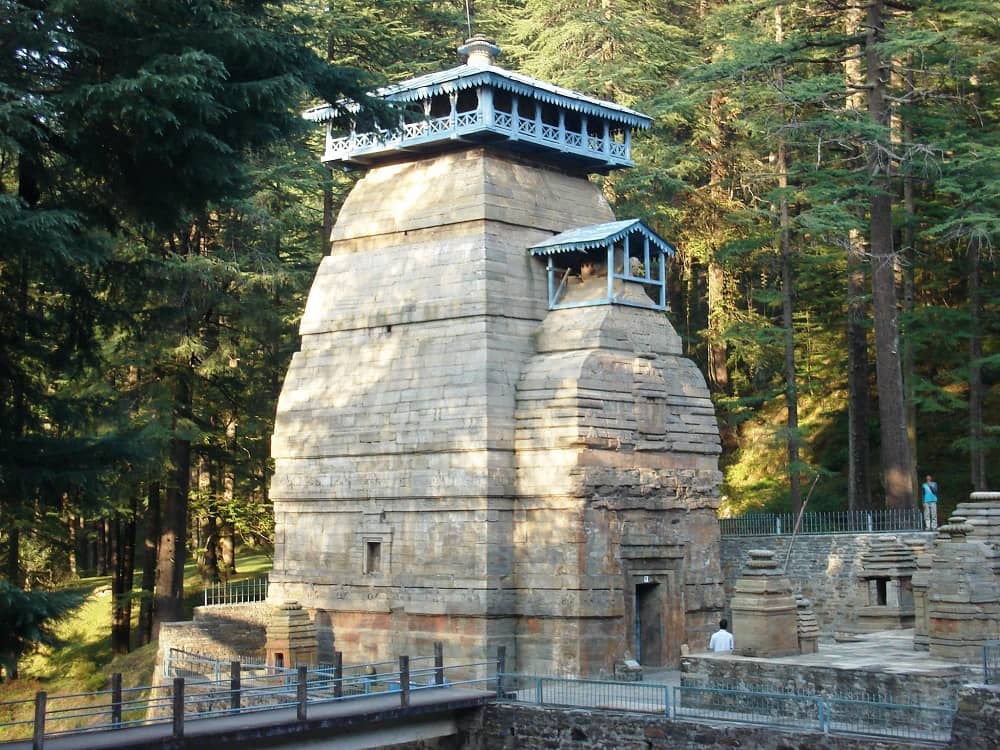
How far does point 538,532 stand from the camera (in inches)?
1054

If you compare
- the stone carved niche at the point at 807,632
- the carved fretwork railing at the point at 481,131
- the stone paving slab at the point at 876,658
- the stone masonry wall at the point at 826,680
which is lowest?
the stone masonry wall at the point at 826,680

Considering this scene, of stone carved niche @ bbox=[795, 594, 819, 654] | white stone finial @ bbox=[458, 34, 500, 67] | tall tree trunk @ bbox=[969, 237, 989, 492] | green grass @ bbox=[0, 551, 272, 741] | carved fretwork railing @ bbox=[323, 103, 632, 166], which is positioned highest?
white stone finial @ bbox=[458, 34, 500, 67]

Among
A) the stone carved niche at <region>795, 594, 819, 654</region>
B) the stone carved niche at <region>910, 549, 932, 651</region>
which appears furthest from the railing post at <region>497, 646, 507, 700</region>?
the stone carved niche at <region>910, 549, 932, 651</region>

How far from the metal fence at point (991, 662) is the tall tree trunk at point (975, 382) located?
13.1m

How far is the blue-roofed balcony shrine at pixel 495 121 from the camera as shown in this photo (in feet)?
93.0

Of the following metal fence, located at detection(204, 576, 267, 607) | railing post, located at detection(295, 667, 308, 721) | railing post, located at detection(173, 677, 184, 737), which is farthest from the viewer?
metal fence, located at detection(204, 576, 267, 607)

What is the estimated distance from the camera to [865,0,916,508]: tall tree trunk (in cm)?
3125

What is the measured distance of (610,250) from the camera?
27828 mm

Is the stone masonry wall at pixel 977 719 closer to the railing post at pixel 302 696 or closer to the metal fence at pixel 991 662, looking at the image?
the metal fence at pixel 991 662

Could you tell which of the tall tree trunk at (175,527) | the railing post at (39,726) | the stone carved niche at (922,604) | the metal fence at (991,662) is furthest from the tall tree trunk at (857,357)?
the railing post at (39,726)

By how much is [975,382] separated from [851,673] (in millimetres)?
15271

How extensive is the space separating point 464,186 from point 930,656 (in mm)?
13101

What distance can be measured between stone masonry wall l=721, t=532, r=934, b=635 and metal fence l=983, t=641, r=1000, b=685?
8.34 meters

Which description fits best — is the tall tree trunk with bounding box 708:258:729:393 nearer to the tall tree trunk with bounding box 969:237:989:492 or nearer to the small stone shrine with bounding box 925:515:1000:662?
the tall tree trunk with bounding box 969:237:989:492
